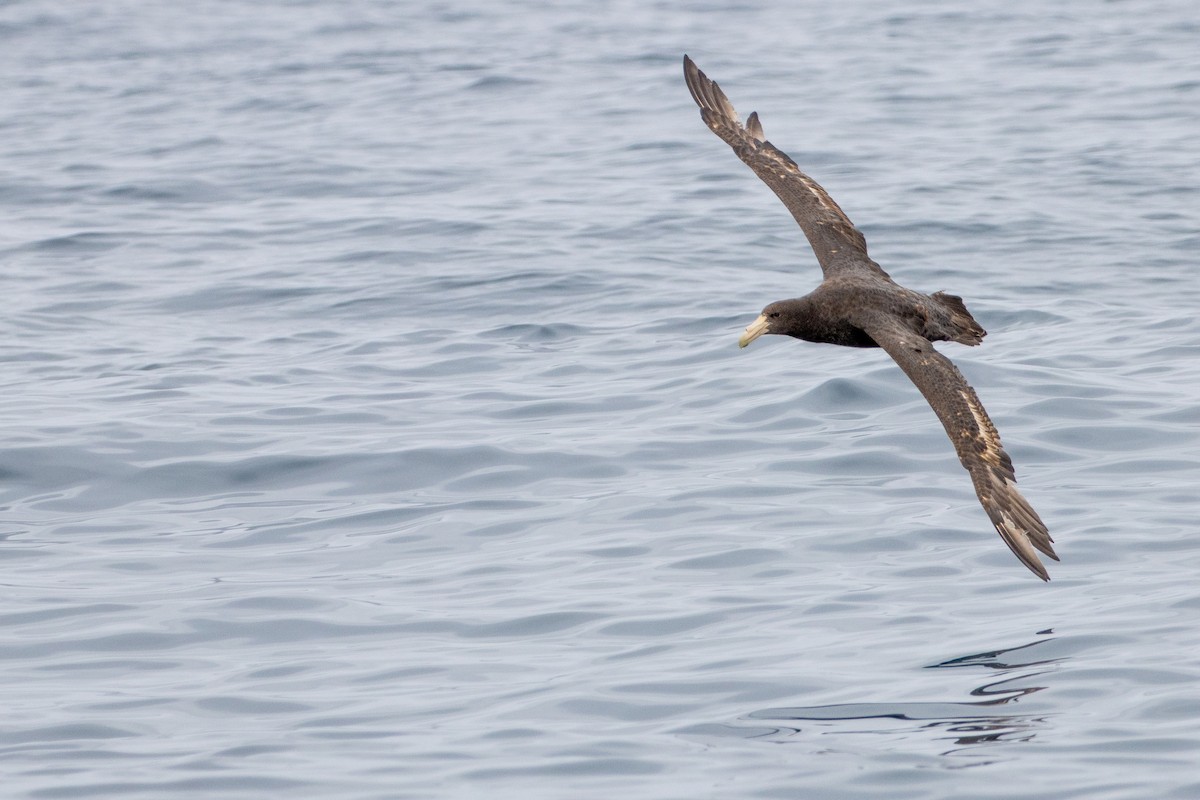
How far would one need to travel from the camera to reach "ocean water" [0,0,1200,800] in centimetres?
761

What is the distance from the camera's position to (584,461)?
1114cm

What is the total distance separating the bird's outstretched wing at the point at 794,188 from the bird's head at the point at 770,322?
0.57 meters

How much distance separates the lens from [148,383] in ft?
42.9

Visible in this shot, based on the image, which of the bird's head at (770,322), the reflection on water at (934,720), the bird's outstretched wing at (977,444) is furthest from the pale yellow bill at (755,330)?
the reflection on water at (934,720)

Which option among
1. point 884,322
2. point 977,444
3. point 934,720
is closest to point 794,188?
point 884,322

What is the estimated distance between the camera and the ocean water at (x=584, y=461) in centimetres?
761

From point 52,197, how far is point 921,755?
590 inches

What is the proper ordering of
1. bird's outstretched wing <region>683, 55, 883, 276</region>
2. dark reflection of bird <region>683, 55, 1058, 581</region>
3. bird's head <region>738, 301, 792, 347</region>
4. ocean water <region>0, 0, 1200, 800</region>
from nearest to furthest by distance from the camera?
ocean water <region>0, 0, 1200, 800</region>
dark reflection of bird <region>683, 55, 1058, 581</region>
bird's head <region>738, 301, 792, 347</region>
bird's outstretched wing <region>683, 55, 883, 276</region>

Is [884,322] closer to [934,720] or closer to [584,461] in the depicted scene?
[584,461]

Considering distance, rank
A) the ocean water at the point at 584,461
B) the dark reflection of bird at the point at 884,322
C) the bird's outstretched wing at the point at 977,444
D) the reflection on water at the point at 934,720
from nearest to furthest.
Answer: the reflection on water at the point at 934,720
the ocean water at the point at 584,461
the bird's outstretched wing at the point at 977,444
the dark reflection of bird at the point at 884,322

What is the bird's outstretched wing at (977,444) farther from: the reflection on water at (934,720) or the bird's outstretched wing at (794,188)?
the bird's outstretched wing at (794,188)

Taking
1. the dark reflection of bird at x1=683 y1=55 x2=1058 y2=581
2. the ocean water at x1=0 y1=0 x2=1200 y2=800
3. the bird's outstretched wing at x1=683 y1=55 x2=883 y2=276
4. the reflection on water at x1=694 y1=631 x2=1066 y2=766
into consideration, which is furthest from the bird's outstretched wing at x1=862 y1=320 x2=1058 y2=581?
the bird's outstretched wing at x1=683 y1=55 x2=883 y2=276

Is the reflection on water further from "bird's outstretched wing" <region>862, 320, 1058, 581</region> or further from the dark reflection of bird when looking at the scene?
"bird's outstretched wing" <region>862, 320, 1058, 581</region>

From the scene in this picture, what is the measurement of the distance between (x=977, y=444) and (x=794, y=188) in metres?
3.21
